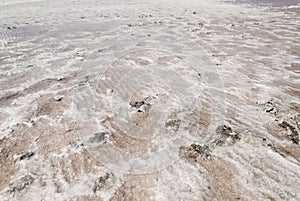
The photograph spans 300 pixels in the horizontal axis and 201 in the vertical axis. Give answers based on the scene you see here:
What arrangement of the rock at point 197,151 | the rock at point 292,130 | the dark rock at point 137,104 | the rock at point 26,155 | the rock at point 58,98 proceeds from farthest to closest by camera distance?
the rock at point 58,98 < the dark rock at point 137,104 < the rock at point 292,130 < the rock at point 26,155 < the rock at point 197,151

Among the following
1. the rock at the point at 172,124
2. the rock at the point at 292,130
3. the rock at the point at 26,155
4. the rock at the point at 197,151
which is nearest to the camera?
the rock at the point at 197,151

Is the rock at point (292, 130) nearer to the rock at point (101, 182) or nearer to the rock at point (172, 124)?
the rock at point (172, 124)

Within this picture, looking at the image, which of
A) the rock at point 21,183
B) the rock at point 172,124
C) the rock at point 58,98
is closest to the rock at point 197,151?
the rock at point 172,124

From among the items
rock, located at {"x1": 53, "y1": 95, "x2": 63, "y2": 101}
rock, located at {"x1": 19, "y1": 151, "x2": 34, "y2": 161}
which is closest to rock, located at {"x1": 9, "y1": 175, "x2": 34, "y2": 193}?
rock, located at {"x1": 19, "y1": 151, "x2": 34, "y2": 161}

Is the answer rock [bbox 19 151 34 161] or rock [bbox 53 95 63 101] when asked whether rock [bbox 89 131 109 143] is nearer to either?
rock [bbox 19 151 34 161]

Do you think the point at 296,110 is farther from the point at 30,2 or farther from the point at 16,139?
the point at 30,2

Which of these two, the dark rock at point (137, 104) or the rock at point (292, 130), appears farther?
the dark rock at point (137, 104)
